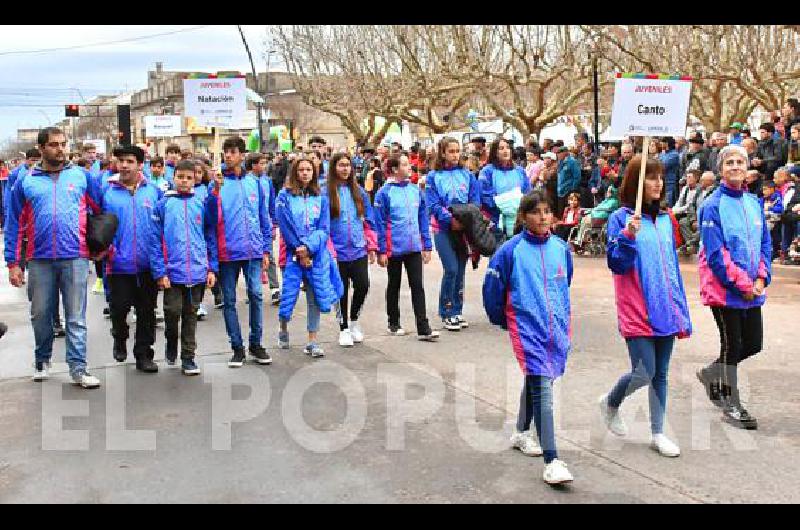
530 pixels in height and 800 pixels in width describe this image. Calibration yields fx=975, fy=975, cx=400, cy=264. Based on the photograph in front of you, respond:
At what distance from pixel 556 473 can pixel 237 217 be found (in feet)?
13.5

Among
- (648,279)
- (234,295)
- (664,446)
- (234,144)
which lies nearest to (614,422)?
(664,446)

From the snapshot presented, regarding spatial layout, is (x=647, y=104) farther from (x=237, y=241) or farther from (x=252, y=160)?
(x=252, y=160)

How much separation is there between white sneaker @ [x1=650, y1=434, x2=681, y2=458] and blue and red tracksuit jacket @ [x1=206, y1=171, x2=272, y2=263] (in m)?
3.92

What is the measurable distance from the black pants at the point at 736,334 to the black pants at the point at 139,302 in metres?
4.53

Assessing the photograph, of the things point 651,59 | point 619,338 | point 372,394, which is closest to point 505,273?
point 372,394

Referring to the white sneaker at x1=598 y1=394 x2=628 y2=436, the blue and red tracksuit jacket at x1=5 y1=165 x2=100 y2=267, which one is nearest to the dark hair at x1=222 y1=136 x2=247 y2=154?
the blue and red tracksuit jacket at x1=5 y1=165 x2=100 y2=267

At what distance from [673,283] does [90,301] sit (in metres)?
8.48

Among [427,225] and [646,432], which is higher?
[427,225]

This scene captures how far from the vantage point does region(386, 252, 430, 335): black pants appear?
9.15 metres

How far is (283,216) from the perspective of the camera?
338 inches

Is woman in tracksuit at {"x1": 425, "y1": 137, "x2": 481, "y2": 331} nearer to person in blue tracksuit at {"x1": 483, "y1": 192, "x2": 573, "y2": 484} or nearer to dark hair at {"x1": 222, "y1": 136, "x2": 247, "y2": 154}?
dark hair at {"x1": 222, "y1": 136, "x2": 247, "y2": 154}

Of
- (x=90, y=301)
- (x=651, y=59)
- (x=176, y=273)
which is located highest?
(x=651, y=59)

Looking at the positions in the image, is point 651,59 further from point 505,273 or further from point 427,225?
point 505,273
